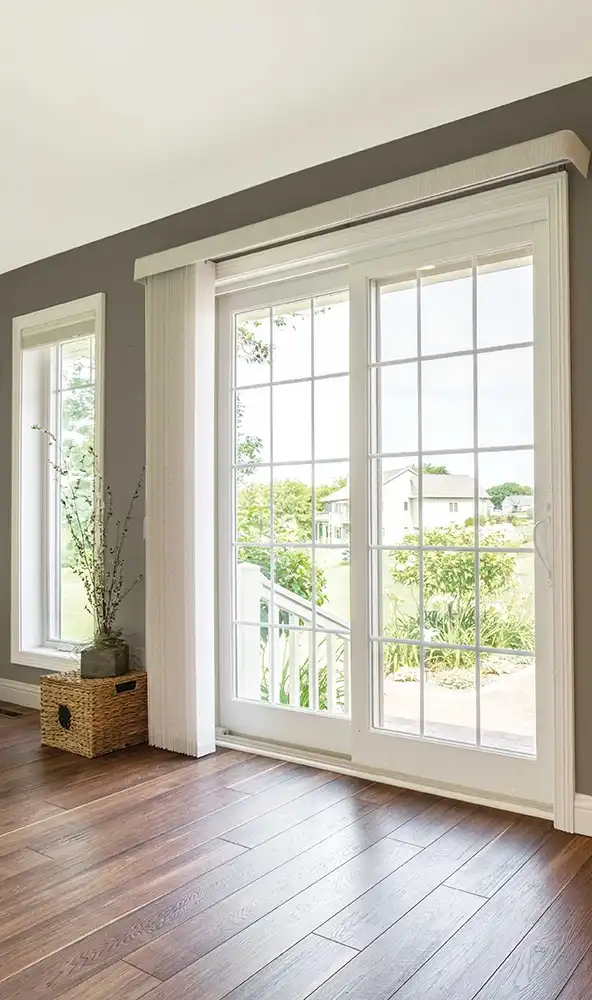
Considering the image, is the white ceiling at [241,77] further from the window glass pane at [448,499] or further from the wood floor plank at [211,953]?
the wood floor plank at [211,953]

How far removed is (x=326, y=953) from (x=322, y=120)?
2804 mm

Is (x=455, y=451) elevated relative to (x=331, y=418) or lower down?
lower down

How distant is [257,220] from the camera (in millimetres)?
3615

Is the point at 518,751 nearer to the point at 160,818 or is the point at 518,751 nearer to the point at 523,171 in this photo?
the point at 160,818

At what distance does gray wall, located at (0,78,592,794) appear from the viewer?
8.95ft

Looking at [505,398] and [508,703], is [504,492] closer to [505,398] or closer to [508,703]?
[505,398]

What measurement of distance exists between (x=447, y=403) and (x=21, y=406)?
2816 mm

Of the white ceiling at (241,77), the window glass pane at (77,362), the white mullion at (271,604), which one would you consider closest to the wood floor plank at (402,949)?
the white mullion at (271,604)

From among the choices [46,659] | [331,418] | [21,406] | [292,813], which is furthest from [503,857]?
[21,406]

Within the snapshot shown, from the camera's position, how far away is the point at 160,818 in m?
2.89

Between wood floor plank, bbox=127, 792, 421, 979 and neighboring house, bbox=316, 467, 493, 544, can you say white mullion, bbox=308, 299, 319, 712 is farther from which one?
wood floor plank, bbox=127, 792, 421, 979

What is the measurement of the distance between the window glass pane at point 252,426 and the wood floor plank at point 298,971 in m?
2.22

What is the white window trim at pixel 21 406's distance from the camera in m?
4.32

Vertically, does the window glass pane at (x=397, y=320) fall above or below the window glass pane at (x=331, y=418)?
above
